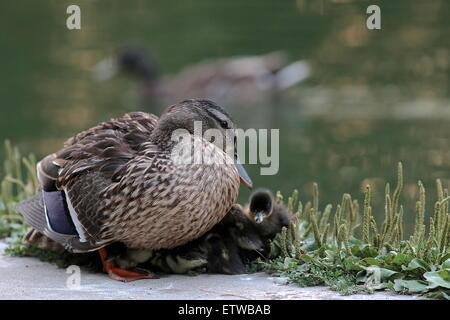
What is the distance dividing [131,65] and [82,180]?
12.6 m

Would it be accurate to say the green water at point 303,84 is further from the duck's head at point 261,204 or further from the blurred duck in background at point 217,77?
the duck's head at point 261,204

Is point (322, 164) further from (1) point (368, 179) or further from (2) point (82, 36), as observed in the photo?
(2) point (82, 36)

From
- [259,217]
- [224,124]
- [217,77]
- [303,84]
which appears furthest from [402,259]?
[303,84]

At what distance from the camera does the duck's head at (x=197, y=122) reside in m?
5.64

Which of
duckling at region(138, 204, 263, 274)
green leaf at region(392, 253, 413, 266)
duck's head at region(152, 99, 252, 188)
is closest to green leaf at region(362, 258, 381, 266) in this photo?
green leaf at region(392, 253, 413, 266)

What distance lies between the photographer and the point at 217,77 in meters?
16.8

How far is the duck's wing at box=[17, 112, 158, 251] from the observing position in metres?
5.54

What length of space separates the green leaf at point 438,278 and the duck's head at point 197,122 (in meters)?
1.57

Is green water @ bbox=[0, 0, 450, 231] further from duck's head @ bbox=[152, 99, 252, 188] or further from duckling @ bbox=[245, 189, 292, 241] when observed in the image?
duck's head @ bbox=[152, 99, 252, 188]

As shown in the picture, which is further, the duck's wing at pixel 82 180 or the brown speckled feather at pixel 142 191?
the duck's wing at pixel 82 180

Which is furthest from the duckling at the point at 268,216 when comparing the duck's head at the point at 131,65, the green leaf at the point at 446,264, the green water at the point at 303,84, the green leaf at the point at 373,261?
the duck's head at the point at 131,65

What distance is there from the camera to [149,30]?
20078 mm

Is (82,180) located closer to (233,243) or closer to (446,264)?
(233,243)
